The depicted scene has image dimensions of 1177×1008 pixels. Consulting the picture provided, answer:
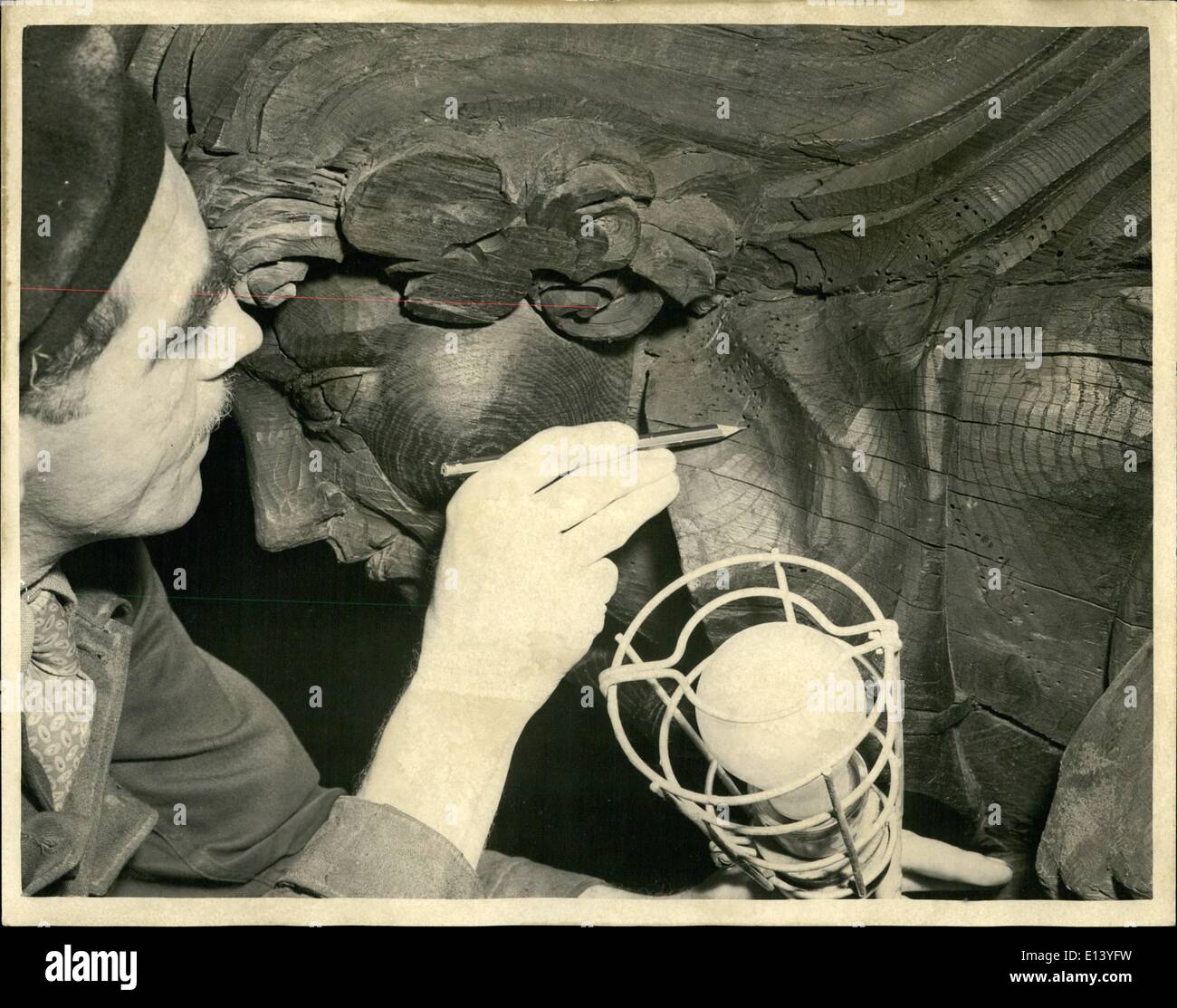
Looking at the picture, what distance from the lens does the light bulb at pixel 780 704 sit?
1803 millimetres

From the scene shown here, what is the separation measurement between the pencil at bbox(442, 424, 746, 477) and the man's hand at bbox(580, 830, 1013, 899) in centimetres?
57

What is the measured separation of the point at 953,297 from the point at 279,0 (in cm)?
95

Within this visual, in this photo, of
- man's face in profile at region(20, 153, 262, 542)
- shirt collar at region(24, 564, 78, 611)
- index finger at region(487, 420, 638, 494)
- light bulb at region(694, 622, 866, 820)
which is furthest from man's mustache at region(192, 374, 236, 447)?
light bulb at region(694, 622, 866, 820)

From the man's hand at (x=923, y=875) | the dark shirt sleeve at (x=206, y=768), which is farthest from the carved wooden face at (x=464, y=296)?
the man's hand at (x=923, y=875)

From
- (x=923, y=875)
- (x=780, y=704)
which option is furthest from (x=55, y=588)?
(x=923, y=875)

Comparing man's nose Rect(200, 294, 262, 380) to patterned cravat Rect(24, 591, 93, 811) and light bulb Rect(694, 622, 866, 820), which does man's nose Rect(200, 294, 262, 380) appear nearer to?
patterned cravat Rect(24, 591, 93, 811)

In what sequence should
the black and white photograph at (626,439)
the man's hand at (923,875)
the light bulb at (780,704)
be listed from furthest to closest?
the man's hand at (923,875) < the black and white photograph at (626,439) < the light bulb at (780,704)

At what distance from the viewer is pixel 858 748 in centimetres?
200

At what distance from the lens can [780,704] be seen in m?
1.80

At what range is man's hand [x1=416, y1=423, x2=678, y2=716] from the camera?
1964 millimetres

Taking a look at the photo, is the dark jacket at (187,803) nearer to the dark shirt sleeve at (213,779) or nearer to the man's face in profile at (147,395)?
the dark shirt sleeve at (213,779)

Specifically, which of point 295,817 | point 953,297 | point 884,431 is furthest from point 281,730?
point 953,297

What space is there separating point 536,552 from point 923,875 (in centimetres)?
68

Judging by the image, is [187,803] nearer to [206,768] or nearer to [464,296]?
[206,768]
